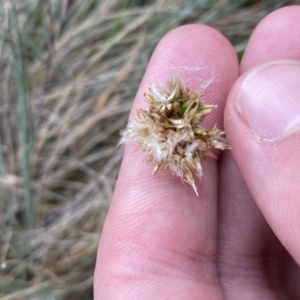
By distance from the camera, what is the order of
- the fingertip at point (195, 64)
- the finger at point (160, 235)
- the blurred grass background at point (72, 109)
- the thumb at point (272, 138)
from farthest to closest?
the blurred grass background at point (72, 109) → the fingertip at point (195, 64) → the finger at point (160, 235) → the thumb at point (272, 138)

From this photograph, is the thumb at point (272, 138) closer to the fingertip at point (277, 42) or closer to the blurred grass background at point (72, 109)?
the fingertip at point (277, 42)

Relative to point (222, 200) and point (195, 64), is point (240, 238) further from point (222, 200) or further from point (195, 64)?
point (195, 64)

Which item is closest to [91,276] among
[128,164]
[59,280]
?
[59,280]

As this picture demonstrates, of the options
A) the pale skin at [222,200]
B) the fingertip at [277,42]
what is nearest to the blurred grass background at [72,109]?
the fingertip at [277,42]

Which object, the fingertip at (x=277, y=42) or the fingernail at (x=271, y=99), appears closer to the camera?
the fingernail at (x=271, y=99)

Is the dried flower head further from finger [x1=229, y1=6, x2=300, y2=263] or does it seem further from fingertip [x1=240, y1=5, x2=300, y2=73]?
fingertip [x1=240, y1=5, x2=300, y2=73]

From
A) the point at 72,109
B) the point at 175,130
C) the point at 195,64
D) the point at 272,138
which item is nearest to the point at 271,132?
the point at 272,138

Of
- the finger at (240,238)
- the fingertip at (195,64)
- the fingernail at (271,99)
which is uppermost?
the fingernail at (271,99)
